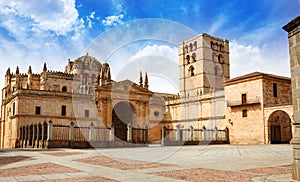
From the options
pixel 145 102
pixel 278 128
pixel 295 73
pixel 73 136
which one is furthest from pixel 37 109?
pixel 295 73

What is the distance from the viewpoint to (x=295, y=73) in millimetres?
6391

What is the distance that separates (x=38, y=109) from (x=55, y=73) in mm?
11098

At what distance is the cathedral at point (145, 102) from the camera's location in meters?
32.7

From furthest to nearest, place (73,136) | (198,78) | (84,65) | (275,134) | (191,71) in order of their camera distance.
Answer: (191,71) → (198,78) → (84,65) → (275,134) → (73,136)

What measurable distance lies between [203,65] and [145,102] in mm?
17579

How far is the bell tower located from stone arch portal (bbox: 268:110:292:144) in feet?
83.5

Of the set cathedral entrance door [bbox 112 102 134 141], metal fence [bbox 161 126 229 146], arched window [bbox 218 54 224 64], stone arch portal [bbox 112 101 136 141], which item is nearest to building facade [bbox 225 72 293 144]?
metal fence [bbox 161 126 229 146]

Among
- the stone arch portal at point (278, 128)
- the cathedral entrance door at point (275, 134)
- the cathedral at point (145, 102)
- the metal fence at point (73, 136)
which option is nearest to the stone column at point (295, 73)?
the metal fence at point (73, 136)

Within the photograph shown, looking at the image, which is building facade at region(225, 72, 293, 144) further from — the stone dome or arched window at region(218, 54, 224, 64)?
arched window at region(218, 54, 224, 64)

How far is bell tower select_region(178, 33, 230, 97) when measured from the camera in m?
Result: 58.9

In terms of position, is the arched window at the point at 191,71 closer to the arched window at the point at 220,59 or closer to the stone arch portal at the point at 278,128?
the arched window at the point at 220,59

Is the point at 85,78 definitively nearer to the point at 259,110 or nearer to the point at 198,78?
the point at 198,78

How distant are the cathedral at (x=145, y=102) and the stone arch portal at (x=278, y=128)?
0.35ft

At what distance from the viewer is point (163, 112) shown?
2130 inches
